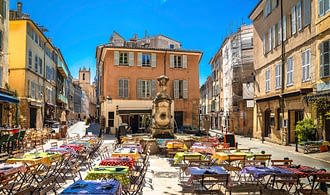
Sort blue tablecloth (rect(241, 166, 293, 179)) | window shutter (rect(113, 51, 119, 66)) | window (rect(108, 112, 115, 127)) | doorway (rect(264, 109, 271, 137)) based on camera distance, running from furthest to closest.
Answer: window shutter (rect(113, 51, 119, 66)), window (rect(108, 112, 115, 127)), doorway (rect(264, 109, 271, 137)), blue tablecloth (rect(241, 166, 293, 179))

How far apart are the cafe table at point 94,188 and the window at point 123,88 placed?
29.9m

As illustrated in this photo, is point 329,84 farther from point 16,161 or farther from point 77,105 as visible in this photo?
point 77,105

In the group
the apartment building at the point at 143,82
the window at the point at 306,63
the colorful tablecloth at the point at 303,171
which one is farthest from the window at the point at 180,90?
the colorful tablecloth at the point at 303,171

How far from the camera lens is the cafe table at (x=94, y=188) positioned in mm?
5378

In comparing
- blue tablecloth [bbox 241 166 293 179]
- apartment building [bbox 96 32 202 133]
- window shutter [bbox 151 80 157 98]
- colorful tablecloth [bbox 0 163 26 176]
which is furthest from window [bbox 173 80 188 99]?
colorful tablecloth [bbox 0 163 26 176]

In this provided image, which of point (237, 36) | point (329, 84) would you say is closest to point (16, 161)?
point (329, 84)

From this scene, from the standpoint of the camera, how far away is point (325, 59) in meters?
18.0

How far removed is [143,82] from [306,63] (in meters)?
19.3

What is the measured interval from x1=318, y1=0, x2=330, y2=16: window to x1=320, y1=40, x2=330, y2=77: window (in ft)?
5.38

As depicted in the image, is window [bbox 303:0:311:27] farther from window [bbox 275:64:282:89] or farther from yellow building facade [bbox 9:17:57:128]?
yellow building facade [bbox 9:17:57:128]

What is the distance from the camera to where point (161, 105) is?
1977 cm

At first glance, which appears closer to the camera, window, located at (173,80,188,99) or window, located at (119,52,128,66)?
window, located at (119,52,128,66)

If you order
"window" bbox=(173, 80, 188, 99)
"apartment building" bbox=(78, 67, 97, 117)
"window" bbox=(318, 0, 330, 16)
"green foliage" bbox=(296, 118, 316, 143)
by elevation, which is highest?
"apartment building" bbox=(78, 67, 97, 117)

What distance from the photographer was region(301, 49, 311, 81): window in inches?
802
